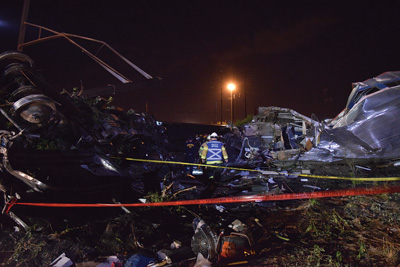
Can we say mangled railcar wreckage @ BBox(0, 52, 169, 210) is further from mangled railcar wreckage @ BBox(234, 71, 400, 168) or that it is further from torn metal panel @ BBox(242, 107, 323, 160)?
mangled railcar wreckage @ BBox(234, 71, 400, 168)

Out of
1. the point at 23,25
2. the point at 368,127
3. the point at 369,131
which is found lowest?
the point at 369,131

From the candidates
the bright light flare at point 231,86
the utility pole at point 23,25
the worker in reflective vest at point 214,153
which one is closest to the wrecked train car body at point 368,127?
the worker in reflective vest at point 214,153

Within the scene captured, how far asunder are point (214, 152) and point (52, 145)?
4.13 m

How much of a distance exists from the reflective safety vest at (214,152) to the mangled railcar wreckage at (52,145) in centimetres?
203

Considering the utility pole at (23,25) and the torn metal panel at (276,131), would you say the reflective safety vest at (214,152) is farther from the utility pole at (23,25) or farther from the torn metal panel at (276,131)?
the utility pole at (23,25)

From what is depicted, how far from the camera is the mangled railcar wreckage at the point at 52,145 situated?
353 centimetres

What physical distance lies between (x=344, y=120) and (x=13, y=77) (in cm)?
907

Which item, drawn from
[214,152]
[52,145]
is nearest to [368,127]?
[214,152]

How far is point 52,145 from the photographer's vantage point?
16.8 ft

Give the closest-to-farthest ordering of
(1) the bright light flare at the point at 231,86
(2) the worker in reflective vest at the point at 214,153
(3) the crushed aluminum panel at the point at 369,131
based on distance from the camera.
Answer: (3) the crushed aluminum panel at the point at 369,131
(2) the worker in reflective vest at the point at 214,153
(1) the bright light flare at the point at 231,86

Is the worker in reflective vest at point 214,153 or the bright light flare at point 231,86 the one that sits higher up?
the bright light flare at point 231,86

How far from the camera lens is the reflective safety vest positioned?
6.32 meters

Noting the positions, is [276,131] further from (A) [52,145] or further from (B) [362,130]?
(A) [52,145]

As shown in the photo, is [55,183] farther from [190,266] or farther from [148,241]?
[190,266]
